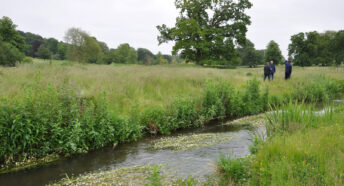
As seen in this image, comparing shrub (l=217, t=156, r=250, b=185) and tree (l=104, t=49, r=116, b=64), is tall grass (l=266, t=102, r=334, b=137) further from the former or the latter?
tree (l=104, t=49, r=116, b=64)

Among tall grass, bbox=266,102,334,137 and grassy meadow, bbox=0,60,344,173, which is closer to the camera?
grassy meadow, bbox=0,60,344,173

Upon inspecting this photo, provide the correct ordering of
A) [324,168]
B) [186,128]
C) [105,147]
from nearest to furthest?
[324,168] < [105,147] < [186,128]

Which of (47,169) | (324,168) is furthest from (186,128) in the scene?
(324,168)

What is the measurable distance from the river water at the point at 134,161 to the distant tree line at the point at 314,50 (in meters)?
74.6

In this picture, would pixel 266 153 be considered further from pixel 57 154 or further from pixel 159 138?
pixel 57 154

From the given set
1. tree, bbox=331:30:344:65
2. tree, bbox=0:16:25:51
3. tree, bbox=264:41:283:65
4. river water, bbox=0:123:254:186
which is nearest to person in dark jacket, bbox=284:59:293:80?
river water, bbox=0:123:254:186

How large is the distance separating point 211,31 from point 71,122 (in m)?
31.9

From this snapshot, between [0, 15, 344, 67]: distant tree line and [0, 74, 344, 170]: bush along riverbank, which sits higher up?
[0, 15, 344, 67]: distant tree line

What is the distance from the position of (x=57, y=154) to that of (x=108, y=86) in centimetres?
579

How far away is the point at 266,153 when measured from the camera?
5.06 metres

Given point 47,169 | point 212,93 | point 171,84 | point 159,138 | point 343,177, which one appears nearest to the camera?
point 343,177

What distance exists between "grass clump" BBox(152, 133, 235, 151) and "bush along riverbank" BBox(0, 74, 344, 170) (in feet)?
2.92

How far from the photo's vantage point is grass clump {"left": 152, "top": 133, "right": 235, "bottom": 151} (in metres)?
7.86

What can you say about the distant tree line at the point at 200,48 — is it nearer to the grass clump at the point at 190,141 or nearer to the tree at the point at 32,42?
the tree at the point at 32,42
